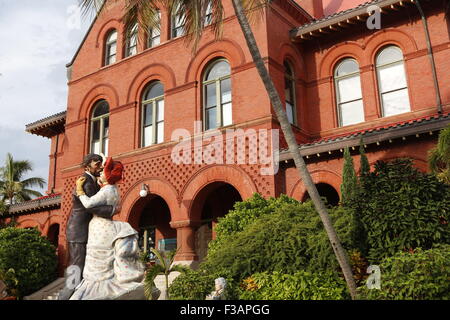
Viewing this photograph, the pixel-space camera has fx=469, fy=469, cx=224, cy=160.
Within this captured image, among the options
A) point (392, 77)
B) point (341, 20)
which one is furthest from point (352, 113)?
point (341, 20)

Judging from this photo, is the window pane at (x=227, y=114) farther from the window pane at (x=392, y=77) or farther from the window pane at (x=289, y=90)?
the window pane at (x=392, y=77)

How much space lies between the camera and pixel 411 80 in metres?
14.8

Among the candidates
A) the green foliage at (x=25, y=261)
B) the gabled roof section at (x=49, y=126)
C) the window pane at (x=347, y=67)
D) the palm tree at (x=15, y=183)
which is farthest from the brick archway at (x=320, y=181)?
the palm tree at (x=15, y=183)

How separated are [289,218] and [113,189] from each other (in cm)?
543

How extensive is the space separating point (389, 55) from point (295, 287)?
34.8 feet

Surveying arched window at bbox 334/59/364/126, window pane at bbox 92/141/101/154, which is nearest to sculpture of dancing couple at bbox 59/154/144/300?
arched window at bbox 334/59/364/126

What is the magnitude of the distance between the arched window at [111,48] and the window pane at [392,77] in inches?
428

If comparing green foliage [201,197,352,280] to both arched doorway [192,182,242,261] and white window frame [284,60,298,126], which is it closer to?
white window frame [284,60,298,126]

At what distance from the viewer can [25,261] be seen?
15492mm

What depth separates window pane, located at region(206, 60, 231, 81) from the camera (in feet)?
53.1
